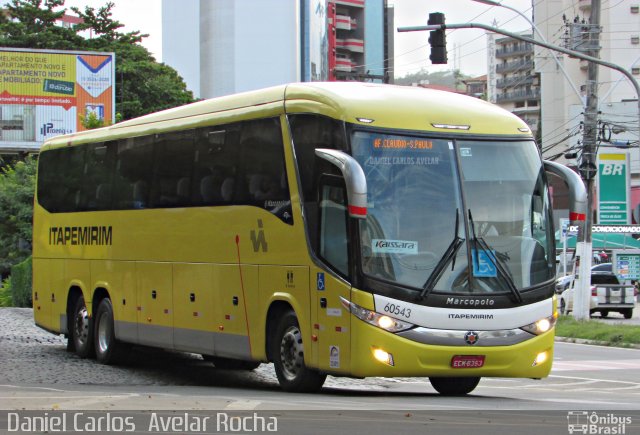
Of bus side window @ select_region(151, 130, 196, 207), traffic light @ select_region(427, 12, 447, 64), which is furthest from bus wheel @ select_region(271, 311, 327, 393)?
traffic light @ select_region(427, 12, 447, 64)

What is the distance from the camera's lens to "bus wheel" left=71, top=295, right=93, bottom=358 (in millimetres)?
19672

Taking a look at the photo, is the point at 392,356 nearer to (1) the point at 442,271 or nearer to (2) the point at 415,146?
(1) the point at 442,271

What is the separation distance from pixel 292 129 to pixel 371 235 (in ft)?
6.39

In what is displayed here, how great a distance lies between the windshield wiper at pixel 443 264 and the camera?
493 inches

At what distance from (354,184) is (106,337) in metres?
8.33

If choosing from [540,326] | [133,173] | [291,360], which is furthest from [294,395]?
[133,173]

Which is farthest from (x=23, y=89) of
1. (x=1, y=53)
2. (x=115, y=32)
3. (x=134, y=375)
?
(x=134, y=375)

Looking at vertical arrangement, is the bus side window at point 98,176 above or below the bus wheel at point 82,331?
above

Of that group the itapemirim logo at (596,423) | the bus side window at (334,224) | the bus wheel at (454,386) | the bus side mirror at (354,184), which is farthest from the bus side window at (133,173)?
the itapemirim logo at (596,423)

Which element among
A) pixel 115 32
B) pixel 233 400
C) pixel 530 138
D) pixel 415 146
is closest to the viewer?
pixel 233 400

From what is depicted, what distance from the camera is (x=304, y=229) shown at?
13367mm

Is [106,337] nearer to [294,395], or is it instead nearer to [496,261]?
[294,395]

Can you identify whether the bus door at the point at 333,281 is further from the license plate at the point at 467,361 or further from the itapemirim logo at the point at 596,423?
the itapemirim logo at the point at 596,423

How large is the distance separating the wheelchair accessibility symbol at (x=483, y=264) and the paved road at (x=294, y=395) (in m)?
1.41
